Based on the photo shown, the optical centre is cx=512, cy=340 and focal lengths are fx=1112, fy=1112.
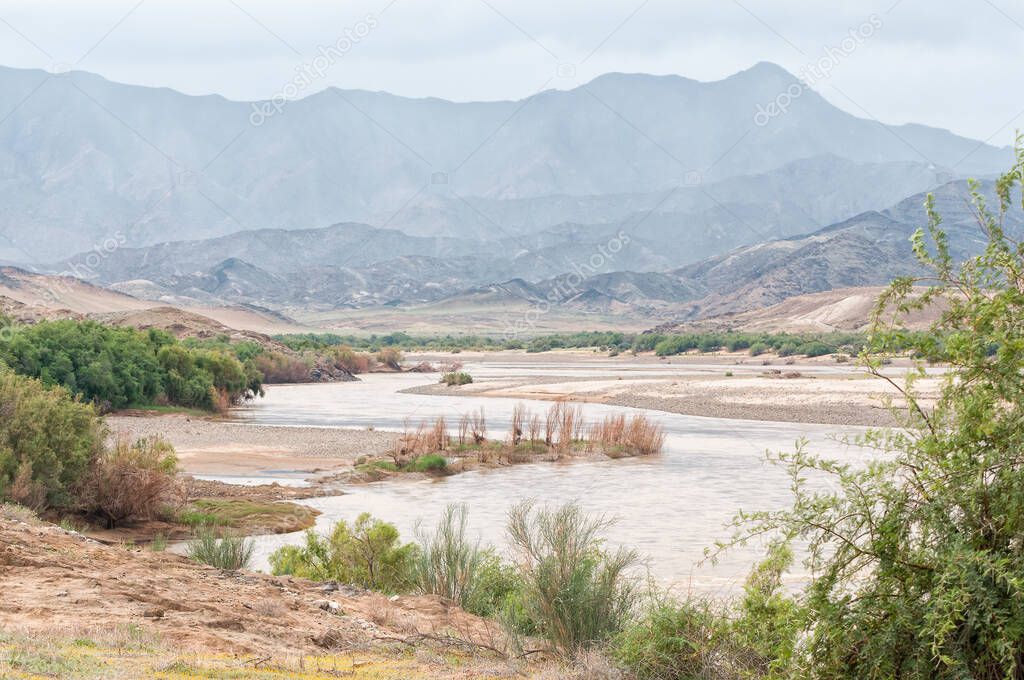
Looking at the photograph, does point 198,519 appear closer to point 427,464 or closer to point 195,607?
point 195,607

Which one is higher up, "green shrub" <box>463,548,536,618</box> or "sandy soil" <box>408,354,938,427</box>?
"sandy soil" <box>408,354,938,427</box>

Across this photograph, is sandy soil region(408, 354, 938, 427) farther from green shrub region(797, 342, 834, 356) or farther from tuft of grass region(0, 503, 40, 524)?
tuft of grass region(0, 503, 40, 524)

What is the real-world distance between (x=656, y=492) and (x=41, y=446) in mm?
14353

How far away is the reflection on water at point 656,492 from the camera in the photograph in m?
20.0

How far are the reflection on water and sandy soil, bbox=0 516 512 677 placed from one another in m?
4.29

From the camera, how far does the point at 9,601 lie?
36.3 ft

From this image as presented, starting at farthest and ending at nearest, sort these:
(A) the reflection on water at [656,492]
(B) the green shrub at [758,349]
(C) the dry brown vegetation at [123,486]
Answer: (B) the green shrub at [758,349] < (C) the dry brown vegetation at [123,486] < (A) the reflection on water at [656,492]

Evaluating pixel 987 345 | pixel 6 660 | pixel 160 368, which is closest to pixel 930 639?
pixel 987 345

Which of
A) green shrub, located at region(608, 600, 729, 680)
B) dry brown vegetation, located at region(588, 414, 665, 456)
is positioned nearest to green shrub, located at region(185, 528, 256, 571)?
green shrub, located at region(608, 600, 729, 680)

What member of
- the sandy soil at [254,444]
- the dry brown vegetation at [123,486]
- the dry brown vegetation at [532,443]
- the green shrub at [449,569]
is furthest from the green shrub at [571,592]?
the dry brown vegetation at [532,443]

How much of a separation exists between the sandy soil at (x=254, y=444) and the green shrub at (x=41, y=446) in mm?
7685

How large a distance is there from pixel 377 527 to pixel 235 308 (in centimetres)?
15909

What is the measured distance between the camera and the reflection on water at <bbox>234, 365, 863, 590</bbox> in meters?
20.0

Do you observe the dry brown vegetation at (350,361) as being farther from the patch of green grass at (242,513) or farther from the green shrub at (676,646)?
the green shrub at (676,646)
